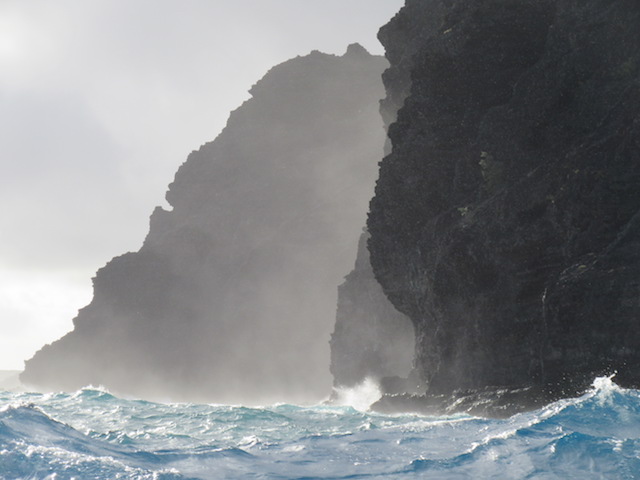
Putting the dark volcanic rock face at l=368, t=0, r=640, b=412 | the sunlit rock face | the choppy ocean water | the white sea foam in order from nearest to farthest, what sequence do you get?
the choppy ocean water < the dark volcanic rock face at l=368, t=0, r=640, b=412 < the white sea foam < the sunlit rock face

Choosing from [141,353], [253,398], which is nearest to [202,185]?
[141,353]

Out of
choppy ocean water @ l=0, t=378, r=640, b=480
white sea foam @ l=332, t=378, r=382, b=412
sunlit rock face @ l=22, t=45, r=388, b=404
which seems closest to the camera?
choppy ocean water @ l=0, t=378, r=640, b=480

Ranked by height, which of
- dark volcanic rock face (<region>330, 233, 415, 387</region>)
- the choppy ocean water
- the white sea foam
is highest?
dark volcanic rock face (<region>330, 233, 415, 387</region>)

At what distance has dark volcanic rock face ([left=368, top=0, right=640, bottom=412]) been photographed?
64.4 ft

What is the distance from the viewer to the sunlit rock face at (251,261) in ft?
303

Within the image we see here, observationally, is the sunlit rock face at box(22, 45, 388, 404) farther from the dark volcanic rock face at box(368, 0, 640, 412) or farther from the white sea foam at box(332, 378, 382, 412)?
the dark volcanic rock face at box(368, 0, 640, 412)

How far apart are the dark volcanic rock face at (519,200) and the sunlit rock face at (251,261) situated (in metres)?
57.4

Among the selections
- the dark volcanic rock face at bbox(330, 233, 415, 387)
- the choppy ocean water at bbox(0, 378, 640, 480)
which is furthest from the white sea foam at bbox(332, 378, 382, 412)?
the choppy ocean water at bbox(0, 378, 640, 480)

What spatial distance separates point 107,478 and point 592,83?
2146 cm

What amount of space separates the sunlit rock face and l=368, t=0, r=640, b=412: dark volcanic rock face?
57.4 meters

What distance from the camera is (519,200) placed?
22.8 meters

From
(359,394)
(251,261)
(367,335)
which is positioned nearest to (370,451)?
(359,394)

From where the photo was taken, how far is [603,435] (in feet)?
33.4

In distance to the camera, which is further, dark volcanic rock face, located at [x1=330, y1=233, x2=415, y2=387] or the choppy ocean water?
dark volcanic rock face, located at [x1=330, y1=233, x2=415, y2=387]
